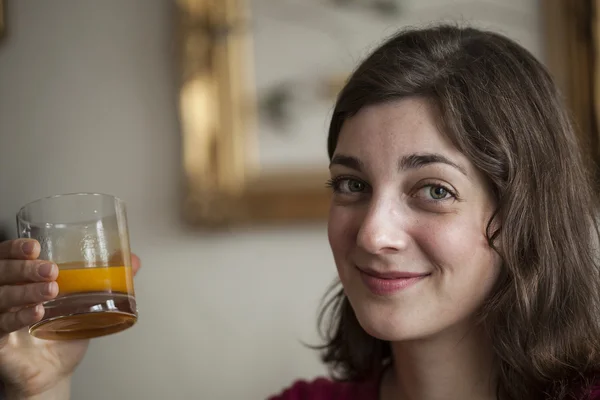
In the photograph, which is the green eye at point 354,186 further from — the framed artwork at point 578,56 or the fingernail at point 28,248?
the framed artwork at point 578,56

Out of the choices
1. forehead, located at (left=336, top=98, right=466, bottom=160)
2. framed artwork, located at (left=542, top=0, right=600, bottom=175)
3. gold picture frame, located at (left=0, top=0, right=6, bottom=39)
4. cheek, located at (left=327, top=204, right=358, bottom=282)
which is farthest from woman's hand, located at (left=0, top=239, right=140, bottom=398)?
framed artwork, located at (left=542, top=0, right=600, bottom=175)

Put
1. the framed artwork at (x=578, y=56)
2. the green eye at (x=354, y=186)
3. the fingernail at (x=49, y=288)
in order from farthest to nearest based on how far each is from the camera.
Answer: the framed artwork at (x=578, y=56) < the green eye at (x=354, y=186) < the fingernail at (x=49, y=288)

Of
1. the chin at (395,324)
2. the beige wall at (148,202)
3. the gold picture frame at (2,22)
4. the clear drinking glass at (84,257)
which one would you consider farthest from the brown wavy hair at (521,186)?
the gold picture frame at (2,22)

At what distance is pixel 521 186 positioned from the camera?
3.80 feet

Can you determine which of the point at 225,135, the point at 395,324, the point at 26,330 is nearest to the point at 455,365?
the point at 395,324

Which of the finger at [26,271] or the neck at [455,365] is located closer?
the finger at [26,271]

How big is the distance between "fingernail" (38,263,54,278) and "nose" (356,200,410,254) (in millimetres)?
463

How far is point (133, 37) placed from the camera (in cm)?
195

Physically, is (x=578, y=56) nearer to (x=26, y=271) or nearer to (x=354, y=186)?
(x=354, y=186)

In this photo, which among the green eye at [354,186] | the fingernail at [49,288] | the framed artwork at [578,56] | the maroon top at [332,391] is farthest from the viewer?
the framed artwork at [578,56]

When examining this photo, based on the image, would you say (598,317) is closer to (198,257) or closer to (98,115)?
(198,257)

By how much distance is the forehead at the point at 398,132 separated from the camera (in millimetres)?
1139

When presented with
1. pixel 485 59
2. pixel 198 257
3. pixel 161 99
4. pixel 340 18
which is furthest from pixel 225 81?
pixel 485 59

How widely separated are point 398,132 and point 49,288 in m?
0.57
